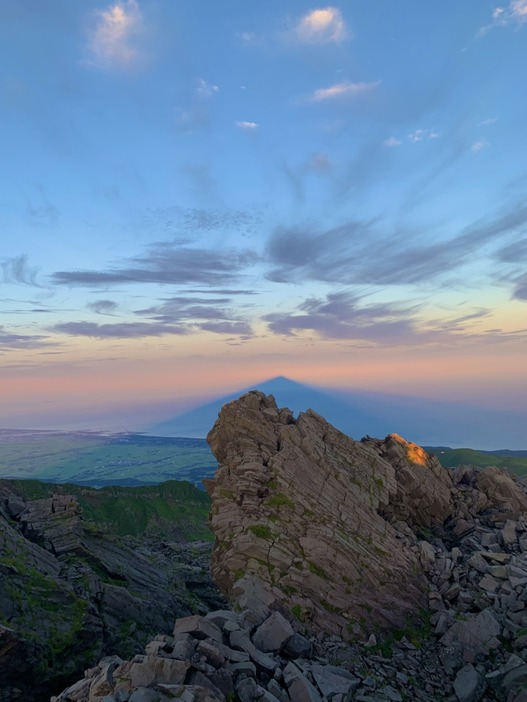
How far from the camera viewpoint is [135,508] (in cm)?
13300

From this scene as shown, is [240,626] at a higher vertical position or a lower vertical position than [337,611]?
higher

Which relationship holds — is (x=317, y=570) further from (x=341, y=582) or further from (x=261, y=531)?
(x=261, y=531)

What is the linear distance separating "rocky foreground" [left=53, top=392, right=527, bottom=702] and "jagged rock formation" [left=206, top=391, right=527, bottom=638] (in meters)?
0.14

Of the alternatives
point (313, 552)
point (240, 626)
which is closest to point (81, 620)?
point (240, 626)

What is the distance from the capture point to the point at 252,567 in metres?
39.4

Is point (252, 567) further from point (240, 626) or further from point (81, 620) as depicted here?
point (81, 620)

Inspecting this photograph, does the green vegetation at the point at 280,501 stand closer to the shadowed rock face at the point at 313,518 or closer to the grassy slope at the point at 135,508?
the shadowed rock face at the point at 313,518

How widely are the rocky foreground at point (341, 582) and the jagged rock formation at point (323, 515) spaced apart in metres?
0.14

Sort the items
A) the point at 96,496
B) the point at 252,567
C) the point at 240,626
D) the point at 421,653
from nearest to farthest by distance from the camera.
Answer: the point at 240,626
the point at 421,653
the point at 252,567
the point at 96,496

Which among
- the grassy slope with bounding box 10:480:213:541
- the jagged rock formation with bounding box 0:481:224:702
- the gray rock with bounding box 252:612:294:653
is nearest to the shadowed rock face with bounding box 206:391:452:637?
the gray rock with bounding box 252:612:294:653

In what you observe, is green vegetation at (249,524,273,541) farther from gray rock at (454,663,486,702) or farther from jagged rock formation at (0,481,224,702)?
gray rock at (454,663,486,702)

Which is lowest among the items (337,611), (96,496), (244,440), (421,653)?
(96,496)

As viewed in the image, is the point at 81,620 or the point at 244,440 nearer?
the point at 81,620

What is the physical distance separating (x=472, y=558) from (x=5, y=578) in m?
42.8
